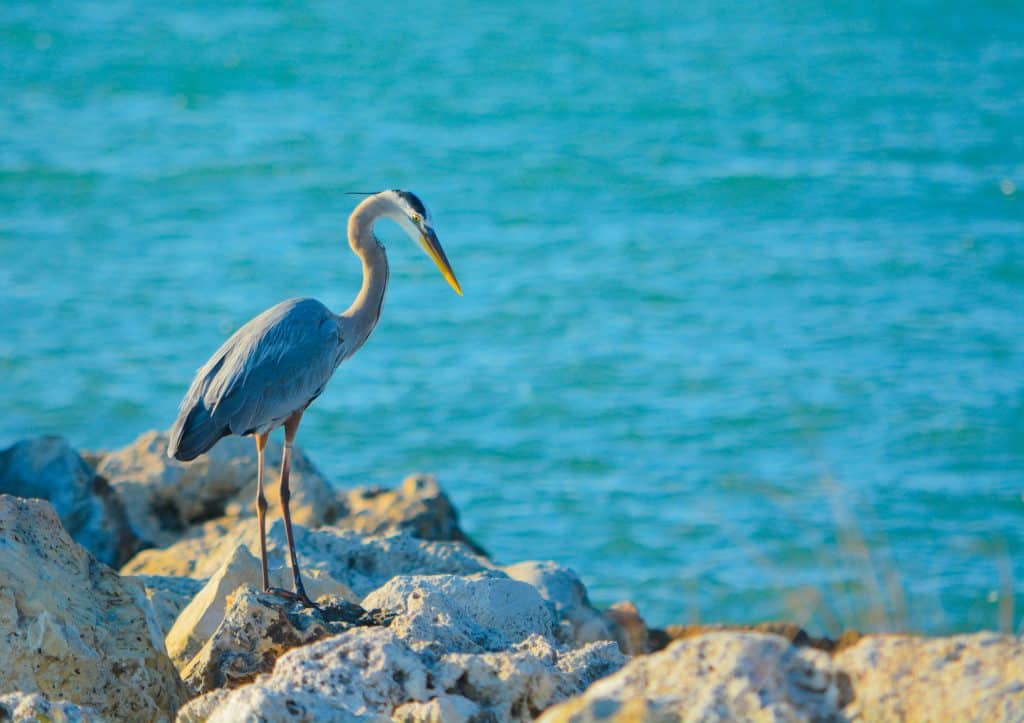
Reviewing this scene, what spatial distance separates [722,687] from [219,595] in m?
2.90

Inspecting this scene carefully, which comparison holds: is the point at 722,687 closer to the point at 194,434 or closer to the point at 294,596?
the point at 294,596

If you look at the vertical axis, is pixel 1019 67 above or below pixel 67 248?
above

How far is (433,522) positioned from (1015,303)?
44.7 ft

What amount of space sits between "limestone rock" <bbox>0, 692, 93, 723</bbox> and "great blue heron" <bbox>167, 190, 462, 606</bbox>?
1824mm

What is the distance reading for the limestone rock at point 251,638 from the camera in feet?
15.7

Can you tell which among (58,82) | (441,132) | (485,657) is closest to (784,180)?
(441,132)

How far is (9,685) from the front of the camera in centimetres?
458

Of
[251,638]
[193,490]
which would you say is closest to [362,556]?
[251,638]

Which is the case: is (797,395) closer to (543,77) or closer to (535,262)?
(535,262)

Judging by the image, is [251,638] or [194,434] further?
[194,434]

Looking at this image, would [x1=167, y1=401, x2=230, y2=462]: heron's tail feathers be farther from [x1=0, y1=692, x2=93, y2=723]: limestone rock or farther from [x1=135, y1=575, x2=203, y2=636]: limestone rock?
[x1=0, y1=692, x2=93, y2=723]: limestone rock

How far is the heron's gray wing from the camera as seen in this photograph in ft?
20.0

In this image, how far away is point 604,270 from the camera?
22578mm

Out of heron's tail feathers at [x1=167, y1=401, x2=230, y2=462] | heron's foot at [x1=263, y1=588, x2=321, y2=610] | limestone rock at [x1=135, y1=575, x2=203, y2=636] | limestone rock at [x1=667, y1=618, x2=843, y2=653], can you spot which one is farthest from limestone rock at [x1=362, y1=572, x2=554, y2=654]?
limestone rock at [x1=667, y1=618, x2=843, y2=653]
